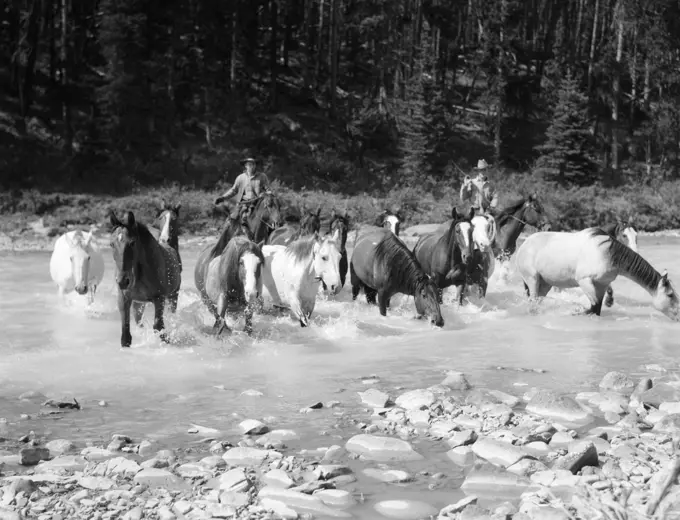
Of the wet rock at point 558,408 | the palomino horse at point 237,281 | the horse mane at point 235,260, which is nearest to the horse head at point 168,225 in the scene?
the palomino horse at point 237,281

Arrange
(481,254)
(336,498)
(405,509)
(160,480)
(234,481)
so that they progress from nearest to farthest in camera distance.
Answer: (405,509) < (336,498) < (234,481) < (160,480) < (481,254)

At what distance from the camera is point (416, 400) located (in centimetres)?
744

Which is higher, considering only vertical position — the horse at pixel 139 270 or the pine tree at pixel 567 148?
the pine tree at pixel 567 148

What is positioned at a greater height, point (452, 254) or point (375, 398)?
point (452, 254)

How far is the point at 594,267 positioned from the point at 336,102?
2782cm

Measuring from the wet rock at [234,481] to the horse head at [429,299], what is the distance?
6.20m

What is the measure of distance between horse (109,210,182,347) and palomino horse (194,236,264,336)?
60 cm

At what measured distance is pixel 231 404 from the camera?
773 cm

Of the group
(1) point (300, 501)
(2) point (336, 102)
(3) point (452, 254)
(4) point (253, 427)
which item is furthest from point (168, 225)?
(2) point (336, 102)

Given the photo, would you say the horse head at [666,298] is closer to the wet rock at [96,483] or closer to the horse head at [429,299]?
the horse head at [429,299]

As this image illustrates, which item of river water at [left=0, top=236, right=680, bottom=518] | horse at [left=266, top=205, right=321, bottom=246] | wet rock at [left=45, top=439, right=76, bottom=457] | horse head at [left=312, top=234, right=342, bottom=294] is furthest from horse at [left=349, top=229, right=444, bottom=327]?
wet rock at [left=45, top=439, right=76, bottom=457]

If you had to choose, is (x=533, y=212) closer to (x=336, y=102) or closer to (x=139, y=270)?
(x=139, y=270)

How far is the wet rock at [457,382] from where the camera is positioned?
805 cm

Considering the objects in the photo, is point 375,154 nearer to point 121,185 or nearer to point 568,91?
point 568,91
